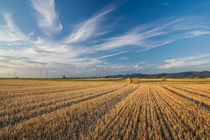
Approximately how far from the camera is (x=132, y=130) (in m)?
3.22

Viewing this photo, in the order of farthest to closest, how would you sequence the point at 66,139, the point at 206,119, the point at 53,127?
the point at 206,119 → the point at 53,127 → the point at 66,139

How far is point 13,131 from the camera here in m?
3.18

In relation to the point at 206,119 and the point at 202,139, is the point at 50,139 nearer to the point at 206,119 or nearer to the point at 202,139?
the point at 202,139

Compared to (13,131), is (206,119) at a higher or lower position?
lower

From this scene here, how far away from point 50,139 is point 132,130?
240 cm

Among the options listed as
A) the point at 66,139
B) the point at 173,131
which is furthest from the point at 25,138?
the point at 173,131

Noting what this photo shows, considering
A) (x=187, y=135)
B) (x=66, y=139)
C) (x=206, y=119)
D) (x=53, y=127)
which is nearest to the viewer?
(x=66, y=139)

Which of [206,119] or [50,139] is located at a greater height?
[50,139]

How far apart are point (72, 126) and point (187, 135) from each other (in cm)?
357

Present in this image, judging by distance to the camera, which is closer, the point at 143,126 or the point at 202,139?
the point at 202,139

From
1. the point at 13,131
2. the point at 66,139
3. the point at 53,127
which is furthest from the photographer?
the point at 53,127

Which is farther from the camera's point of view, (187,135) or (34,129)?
(34,129)

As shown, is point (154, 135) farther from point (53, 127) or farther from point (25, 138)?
point (25, 138)

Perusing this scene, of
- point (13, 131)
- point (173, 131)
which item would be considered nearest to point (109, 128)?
point (173, 131)
